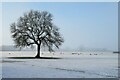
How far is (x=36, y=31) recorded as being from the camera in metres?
60.1

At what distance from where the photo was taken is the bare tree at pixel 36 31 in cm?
5944

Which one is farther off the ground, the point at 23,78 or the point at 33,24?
the point at 33,24

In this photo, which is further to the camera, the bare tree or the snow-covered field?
the bare tree

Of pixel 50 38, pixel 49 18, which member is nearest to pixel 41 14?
pixel 49 18

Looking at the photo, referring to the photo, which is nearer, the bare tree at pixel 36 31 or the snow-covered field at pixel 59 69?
the snow-covered field at pixel 59 69

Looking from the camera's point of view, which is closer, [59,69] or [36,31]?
[59,69]

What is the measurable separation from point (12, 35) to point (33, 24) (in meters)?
4.98

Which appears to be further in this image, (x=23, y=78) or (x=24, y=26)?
(x=24, y=26)

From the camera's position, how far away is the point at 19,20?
201 feet

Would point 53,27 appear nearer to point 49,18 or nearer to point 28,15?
point 49,18

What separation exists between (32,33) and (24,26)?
2225 millimetres

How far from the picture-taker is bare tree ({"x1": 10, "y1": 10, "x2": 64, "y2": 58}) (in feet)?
195

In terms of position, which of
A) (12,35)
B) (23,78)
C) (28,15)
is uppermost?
(28,15)

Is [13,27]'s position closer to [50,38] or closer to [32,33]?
[32,33]
